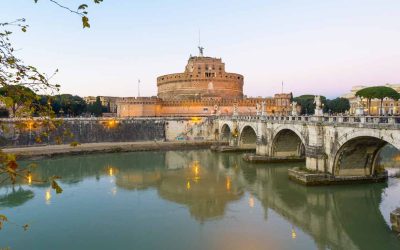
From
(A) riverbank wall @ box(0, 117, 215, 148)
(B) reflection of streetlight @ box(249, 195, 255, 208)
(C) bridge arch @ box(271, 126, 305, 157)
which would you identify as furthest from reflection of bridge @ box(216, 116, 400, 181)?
(A) riverbank wall @ box(0, 117, 215, 148)

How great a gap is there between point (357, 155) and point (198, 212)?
29.8 ft

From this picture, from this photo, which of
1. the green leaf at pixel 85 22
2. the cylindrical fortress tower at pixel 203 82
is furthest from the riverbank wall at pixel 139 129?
the green leaf at pixel 85 22

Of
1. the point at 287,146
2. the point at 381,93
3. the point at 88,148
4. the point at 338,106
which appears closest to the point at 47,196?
the point at 88,148

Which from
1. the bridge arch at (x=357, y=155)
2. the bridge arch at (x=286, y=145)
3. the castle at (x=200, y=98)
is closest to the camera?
the bridge arch at (x=357, y=155)

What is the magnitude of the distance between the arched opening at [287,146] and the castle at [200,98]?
2323 centimetres

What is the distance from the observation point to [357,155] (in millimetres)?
17703

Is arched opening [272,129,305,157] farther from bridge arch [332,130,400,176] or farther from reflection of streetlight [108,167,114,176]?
reflection of streetlight [108,167,114,176]

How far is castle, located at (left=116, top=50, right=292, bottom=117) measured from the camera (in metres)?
52.1

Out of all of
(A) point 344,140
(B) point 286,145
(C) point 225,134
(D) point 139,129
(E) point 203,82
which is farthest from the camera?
(E) point 203,82

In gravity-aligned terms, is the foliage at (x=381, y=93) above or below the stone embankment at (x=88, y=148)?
above

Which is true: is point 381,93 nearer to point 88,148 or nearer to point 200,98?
point 200,98

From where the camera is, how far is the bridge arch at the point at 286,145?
2615 cm

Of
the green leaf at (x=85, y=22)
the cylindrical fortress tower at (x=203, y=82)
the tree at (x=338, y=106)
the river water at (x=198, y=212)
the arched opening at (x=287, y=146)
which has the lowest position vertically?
the river water at (x=198, y=212)

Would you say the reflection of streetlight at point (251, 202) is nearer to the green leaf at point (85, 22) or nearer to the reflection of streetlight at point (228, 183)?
the reflection of streetlight at point (228, 183)
